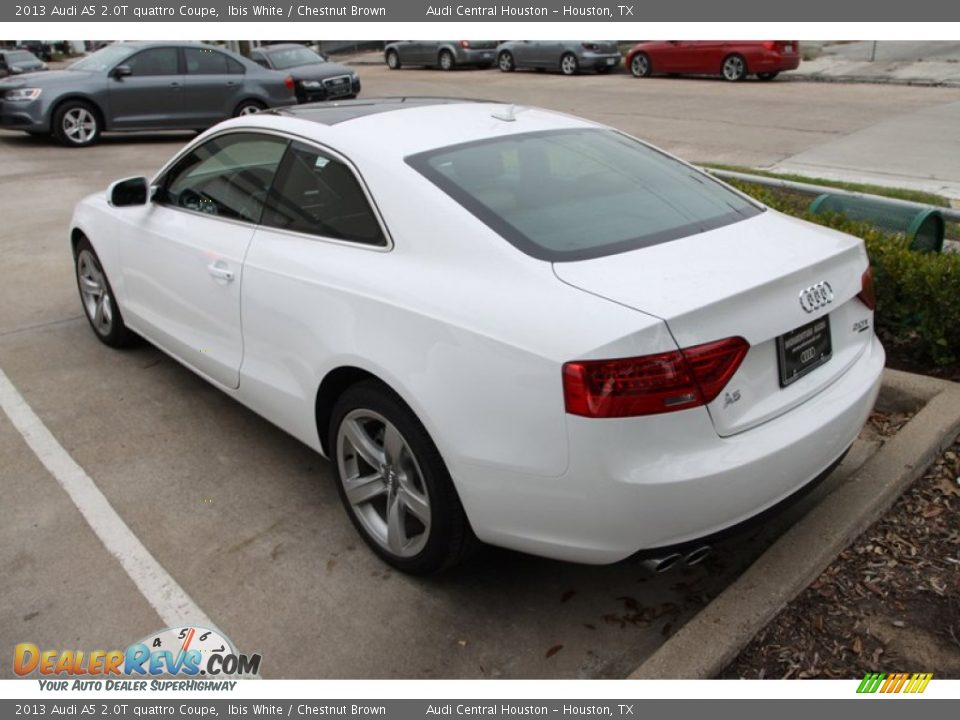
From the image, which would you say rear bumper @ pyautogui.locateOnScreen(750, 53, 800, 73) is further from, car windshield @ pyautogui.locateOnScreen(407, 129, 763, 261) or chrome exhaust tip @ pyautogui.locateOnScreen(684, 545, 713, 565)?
chrome exhaust tip @ pyautogui.locateOnScreen(684, 545, 713, 565)

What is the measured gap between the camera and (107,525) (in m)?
3.75

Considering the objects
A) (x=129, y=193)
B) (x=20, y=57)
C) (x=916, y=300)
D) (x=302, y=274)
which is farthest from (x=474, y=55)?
(x=302, y=274)

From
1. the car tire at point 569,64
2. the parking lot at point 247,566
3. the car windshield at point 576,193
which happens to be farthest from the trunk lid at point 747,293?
the car tire at point 569,64

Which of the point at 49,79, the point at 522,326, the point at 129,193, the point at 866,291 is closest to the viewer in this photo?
the point at 522,326

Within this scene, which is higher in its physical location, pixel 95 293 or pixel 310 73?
pixel 310 73

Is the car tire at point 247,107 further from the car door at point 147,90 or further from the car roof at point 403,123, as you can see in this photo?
the car roof at point 403,123

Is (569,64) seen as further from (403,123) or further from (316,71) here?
(403,123)

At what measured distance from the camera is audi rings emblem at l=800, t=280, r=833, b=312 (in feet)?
9.58

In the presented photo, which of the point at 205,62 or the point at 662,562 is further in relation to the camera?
the point at 205,62

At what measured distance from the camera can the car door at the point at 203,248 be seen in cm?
398

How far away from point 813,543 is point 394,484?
1497 millimetres

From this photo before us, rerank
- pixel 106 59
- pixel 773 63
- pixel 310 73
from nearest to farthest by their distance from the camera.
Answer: pixel 106 59, pixel 310 73, pixel 773 63

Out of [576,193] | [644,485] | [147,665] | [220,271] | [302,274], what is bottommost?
[147,665]

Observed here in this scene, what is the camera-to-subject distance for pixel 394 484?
3260mm
